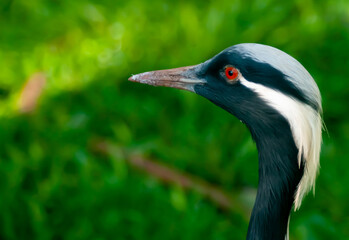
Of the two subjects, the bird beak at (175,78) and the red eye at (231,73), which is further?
the bird beak at (175,78)

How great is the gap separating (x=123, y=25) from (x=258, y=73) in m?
2.94

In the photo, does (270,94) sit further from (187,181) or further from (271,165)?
(187,181)

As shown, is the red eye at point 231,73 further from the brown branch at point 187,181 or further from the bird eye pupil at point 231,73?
the brown branch at point 187,181

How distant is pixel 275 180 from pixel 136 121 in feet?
7.10

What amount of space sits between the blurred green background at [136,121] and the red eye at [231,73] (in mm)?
1446

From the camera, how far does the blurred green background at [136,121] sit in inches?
145

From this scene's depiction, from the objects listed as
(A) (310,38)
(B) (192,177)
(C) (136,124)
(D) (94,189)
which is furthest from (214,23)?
(D) (94,189)

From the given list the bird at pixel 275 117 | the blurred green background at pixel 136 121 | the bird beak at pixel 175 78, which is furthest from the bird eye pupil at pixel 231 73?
the blurred green background at pixel 136 121

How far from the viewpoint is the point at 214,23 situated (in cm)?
484

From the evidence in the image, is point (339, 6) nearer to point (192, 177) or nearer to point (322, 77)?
point (322, 77)

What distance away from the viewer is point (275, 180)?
2348mm

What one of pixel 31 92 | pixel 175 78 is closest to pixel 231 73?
pixel 175 78

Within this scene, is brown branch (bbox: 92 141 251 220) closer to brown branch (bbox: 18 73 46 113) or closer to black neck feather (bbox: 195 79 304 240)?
brown branch (bbox: 18 73 46 113)

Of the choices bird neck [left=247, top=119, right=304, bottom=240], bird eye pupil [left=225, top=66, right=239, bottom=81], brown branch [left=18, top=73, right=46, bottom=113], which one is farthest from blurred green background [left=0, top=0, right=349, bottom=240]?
bird eye pupil [left=225, top=66, right=239, bottom=81]
